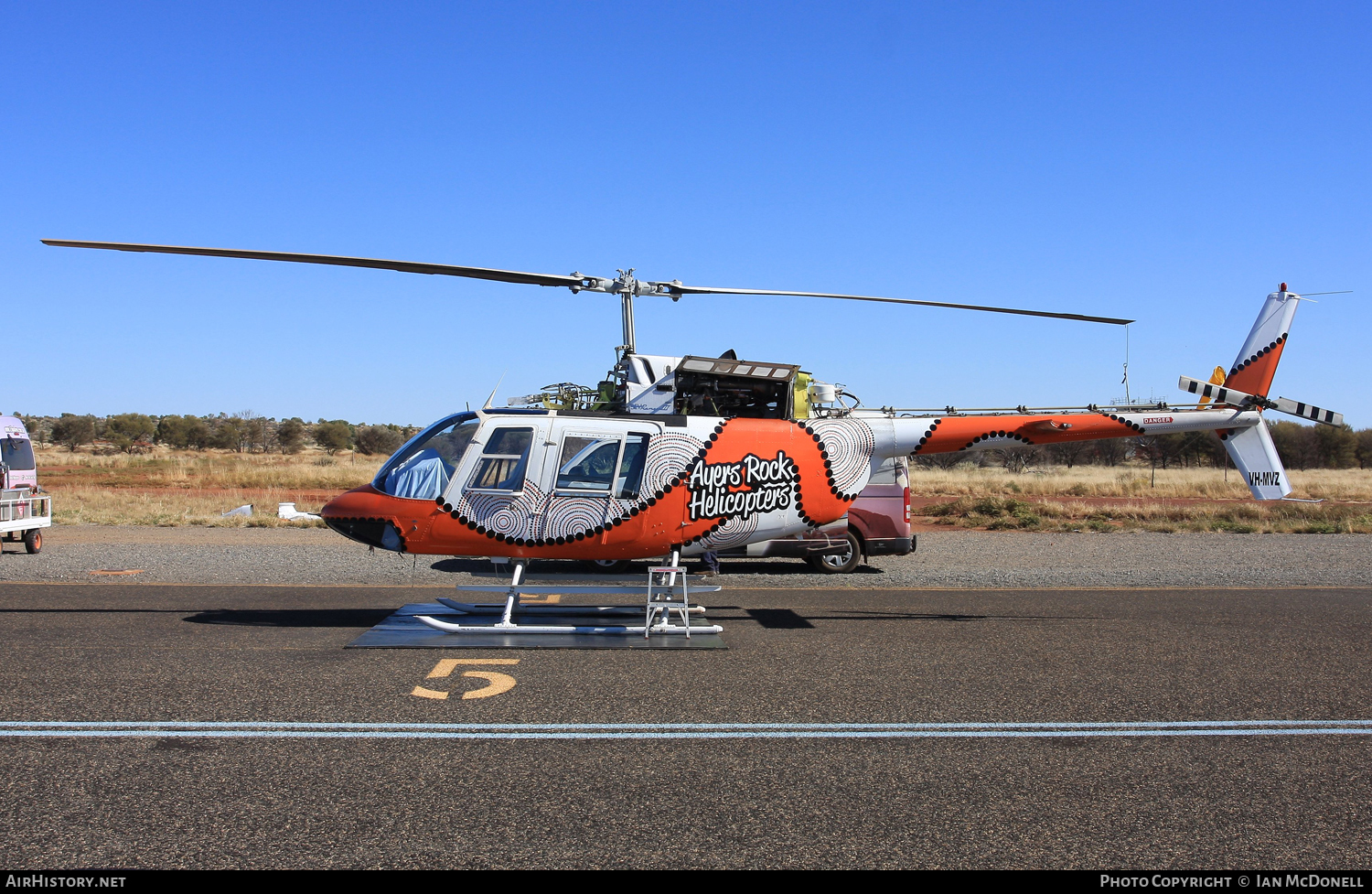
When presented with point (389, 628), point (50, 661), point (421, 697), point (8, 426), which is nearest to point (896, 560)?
point (389, 628)

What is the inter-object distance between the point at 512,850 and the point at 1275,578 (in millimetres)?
14589


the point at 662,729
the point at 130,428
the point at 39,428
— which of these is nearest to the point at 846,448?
the point at 662,729

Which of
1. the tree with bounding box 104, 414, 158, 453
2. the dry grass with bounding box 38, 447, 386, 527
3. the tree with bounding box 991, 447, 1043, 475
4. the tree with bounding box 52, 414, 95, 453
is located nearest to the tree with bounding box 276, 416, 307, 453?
the dry grass with bounding box 38, 447, 386, 527

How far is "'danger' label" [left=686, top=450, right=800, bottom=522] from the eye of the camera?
1007 cm

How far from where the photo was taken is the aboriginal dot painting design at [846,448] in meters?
10.6

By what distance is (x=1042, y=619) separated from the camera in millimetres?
10914

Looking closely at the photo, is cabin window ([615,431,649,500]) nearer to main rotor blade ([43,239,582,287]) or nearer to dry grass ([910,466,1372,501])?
main rotor blade ([43,239,582,287])

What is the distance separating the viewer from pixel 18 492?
16906 millimetres

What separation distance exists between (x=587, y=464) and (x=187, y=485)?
3446 cm

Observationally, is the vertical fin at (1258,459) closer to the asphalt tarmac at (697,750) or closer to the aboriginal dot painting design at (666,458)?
the asphalt tarmac at (697,750)

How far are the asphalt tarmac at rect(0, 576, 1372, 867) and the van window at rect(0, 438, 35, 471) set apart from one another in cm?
883

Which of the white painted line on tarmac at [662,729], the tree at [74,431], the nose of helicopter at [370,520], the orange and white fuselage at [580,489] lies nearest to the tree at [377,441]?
the tree at [74,431]

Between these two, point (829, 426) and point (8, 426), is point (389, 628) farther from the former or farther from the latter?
point (8, 426)

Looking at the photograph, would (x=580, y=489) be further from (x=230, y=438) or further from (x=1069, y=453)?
(x=230, y=438)
